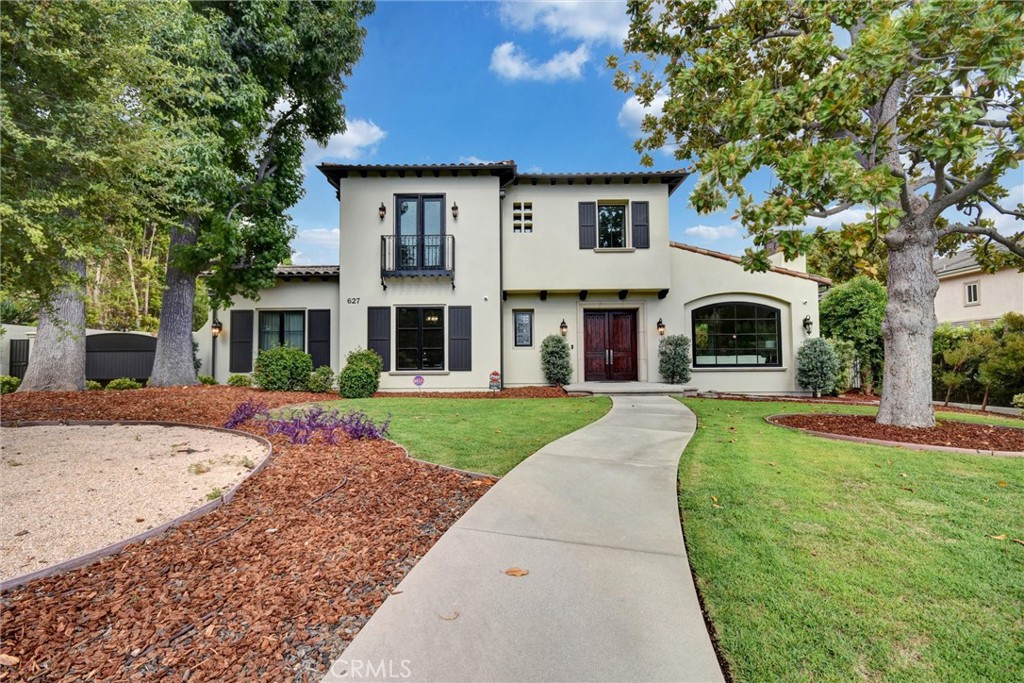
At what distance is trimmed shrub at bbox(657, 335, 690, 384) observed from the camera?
460 inches

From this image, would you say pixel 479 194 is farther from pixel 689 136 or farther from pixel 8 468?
pixel 8 468

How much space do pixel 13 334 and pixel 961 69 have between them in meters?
21.0

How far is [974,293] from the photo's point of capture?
1866 centimetres

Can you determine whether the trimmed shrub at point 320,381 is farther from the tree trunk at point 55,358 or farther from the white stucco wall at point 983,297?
the white stucco wall at point 983,297

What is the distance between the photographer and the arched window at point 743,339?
1248 centimetres

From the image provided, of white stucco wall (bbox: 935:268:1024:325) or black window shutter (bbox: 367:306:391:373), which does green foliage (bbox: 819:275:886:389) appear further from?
black window shutter (bbox: 367:306:391:373)

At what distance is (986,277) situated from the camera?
58.7 ft

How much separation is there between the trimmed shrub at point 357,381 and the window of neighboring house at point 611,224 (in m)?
7.27

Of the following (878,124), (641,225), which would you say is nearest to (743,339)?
(641,225)

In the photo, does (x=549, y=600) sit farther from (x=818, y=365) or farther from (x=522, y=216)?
(x=818, y=365)

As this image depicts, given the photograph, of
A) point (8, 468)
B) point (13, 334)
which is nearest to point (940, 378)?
point (8, 468)

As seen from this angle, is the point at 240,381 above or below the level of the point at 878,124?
below

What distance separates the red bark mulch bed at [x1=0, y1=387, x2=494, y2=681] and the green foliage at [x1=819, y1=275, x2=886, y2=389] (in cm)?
1351

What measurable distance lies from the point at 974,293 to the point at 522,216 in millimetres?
20508
